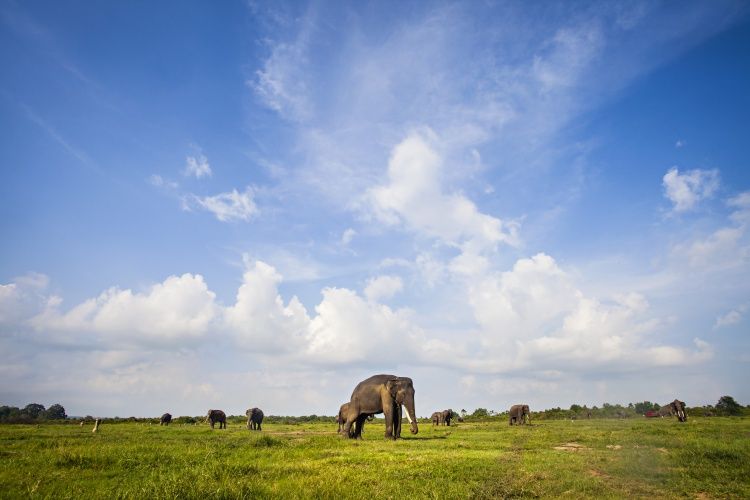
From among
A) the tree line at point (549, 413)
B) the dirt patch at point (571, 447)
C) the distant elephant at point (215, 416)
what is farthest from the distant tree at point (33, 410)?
the dirt patch at point (571, 447)

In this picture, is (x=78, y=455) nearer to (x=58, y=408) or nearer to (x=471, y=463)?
(x=471, y=463)

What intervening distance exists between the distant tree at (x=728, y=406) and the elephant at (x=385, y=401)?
74942 mm

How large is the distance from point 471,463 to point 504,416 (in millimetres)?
80886

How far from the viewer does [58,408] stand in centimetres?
8931

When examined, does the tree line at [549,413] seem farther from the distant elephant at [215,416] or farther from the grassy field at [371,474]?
the grassy field at [371,474]

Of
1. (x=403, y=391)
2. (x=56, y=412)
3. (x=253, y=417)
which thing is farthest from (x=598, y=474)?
(x=56, y=412)

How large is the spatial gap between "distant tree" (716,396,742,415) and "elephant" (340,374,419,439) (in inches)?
2950

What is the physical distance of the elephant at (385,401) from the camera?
1048 inches

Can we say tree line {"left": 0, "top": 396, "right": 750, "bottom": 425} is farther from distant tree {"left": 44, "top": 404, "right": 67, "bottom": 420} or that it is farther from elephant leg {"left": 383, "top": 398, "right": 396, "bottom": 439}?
elephant leg {"left": 383, "top": 398, "right": 396, "bottom": 439}

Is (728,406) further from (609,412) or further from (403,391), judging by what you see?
(403,391)

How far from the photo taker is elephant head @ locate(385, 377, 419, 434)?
26516 mm

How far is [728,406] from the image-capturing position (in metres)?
78.2

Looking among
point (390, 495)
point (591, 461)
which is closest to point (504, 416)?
point (591, 461)

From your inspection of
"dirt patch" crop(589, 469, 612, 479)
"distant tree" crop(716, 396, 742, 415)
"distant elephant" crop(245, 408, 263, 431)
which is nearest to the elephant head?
"dirt patch" crop(589, 469, 612, 479)
